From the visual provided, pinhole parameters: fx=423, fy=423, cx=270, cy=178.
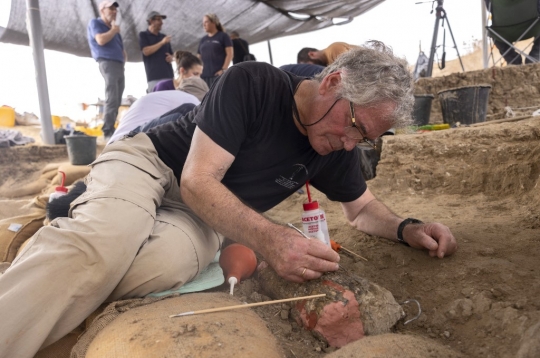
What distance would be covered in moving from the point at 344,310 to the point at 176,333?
0.52 m

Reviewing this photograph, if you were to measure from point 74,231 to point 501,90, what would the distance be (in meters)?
5.66

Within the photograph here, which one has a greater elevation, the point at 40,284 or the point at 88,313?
the point at 40,284

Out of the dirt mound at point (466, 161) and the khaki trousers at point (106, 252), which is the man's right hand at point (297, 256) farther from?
the dirt mound at point (466, 161)

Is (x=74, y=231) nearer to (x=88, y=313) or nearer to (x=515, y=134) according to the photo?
(x=88, y=313)

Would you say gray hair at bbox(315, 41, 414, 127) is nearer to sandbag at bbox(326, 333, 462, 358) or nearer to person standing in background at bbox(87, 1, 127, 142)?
sandbag at bbox(326, 333, 462, 358)

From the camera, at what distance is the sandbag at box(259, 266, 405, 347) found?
1338 mm

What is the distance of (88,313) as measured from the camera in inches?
53.5

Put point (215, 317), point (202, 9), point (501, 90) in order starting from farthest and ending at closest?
1. point (202, 9)
2. point (501, 90)
3. point (215, 317)

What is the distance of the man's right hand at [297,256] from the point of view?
1.35 metres

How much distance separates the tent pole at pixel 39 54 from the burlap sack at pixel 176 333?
5240mm

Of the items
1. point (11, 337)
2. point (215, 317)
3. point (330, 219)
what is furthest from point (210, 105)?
point (330, 219)

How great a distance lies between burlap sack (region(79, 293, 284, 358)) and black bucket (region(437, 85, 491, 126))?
3859mm

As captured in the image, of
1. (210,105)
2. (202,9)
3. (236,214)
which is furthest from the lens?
(202,9)

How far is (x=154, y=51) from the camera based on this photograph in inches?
210
